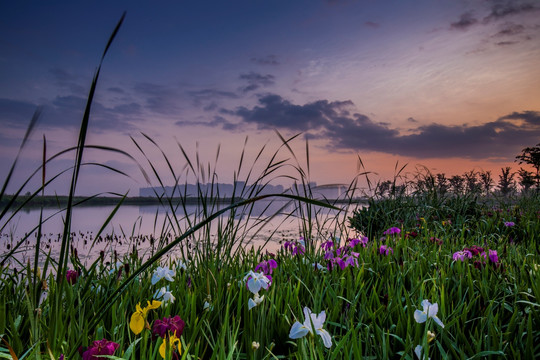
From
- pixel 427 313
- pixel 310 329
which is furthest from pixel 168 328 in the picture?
pixel 427 313

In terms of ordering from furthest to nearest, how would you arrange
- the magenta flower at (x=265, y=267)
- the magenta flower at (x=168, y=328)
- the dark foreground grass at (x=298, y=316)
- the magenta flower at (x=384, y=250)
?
the magenta flower at (x=384, y=250) < the magenta flower at (x=265, y=267) < the dark foreground grass at (x=298, y=316) < the magenta flower at (x=168, y=328)

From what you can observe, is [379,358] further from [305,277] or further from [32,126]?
[32,126]

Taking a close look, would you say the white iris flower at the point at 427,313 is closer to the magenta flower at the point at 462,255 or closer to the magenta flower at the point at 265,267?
the magenta flower at the point at 265,267

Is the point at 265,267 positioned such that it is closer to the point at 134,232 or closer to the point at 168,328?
the point at 168,328

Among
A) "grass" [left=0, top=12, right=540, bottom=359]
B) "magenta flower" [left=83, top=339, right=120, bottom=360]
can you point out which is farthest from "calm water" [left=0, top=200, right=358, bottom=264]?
"magenta flower" [left=83, top=339, right=120, bottom=360]

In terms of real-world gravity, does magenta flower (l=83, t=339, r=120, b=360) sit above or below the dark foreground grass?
above

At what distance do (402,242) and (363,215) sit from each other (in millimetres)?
4145

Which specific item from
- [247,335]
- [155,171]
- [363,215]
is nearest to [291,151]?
[155,171]

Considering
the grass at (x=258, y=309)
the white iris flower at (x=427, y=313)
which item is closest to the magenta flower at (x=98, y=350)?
the grass at (x=258, y=309)

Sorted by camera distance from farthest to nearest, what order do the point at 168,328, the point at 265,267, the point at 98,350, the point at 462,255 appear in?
1. the point at 462,255
2. the point at 265,267
3. the point at 168,328
4. the point at 98,350

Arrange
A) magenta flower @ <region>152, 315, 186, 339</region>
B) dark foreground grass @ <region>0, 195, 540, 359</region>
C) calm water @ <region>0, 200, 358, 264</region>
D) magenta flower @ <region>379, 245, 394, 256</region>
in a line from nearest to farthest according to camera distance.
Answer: magenta flower @ <region>152, 315, 186, 339</region>
dark foreground grass @ <region>0, 195, 540, 359</region>
calm water @ <region>0, 200, 358, 264</region>
magenta flower @ <region>379, 245, 394, 256</region>

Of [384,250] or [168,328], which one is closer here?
[168,328]

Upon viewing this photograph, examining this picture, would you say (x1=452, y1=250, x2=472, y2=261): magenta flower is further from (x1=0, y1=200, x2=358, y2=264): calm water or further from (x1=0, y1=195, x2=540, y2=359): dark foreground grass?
(x1=0, y1=200, x2=358, y2=264): calm water

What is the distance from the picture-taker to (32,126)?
115cm
